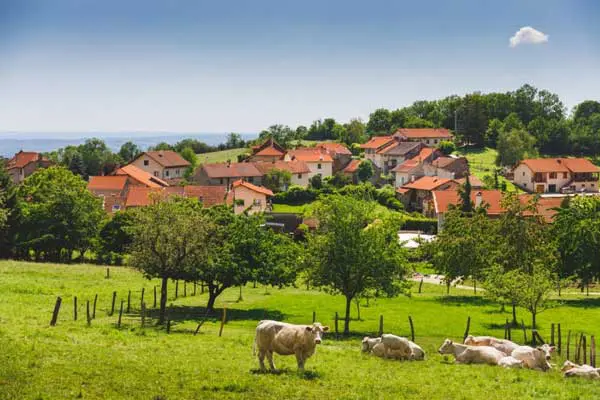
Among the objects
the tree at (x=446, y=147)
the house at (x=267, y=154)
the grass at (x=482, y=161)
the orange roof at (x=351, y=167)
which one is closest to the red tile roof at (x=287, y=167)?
the orange roof at (x=351, y=167)

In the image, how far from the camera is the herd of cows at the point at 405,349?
20.2m

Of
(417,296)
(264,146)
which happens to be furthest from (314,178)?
(417,296)

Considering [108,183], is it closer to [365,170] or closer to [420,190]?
[365,170]

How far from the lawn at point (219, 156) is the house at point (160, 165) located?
2067 cm

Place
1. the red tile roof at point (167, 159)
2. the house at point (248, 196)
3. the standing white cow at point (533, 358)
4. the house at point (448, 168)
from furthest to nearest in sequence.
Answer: the red tile roof at point (167, 159) → the house at point (448, 168) → the house at point (248, 196) → the standing white cow at point (533, 358)

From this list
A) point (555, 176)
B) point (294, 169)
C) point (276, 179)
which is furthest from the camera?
point (555, 176)

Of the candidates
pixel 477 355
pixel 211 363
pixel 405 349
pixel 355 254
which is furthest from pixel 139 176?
pixel 211 363

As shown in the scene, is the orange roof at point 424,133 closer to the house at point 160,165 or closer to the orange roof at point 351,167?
the orange roof at point 351,167

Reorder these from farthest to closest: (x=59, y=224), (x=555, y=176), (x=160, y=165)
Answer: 1. (x=160, y=165)
2. (x=555, y=176)
3. (x=59, y=224)

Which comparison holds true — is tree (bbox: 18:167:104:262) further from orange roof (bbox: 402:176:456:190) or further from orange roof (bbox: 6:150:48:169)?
orange roof (bbox: 6:150:48:169)

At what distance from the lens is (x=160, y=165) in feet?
438

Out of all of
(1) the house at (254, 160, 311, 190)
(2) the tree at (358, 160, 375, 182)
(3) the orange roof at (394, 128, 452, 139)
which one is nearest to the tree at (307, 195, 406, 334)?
(1) the house at (254, 160, 311, 190)

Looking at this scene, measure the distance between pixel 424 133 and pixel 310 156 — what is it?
40.6m

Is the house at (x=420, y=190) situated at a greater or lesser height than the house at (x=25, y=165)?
lesser
